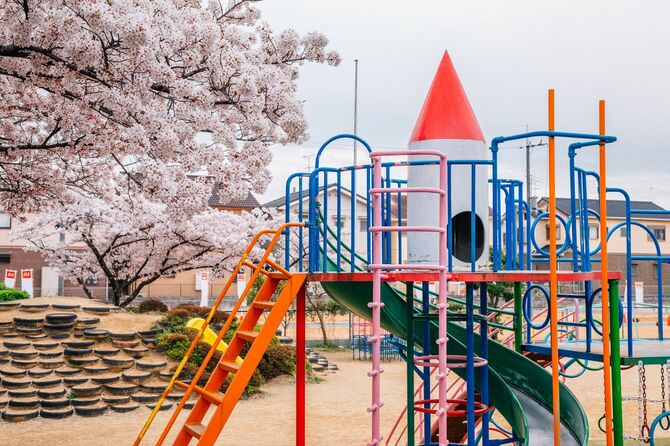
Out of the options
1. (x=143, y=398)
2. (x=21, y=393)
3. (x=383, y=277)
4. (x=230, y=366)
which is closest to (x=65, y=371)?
(x=21, y=393)

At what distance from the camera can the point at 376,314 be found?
18.0 ft

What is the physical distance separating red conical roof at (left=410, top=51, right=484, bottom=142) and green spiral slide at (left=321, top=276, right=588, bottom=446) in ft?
5.76

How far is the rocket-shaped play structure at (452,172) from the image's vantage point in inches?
287

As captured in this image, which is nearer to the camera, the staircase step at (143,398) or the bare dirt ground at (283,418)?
the bare dirt ground at (283,418)

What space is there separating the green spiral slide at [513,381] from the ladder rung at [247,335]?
76cm

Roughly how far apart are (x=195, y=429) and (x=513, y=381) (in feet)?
9.82

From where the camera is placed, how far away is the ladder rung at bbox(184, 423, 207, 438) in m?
6.55

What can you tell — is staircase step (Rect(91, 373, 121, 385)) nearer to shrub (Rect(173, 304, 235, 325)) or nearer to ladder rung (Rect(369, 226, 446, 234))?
shrub (Rect(173, 304, 235, 325))

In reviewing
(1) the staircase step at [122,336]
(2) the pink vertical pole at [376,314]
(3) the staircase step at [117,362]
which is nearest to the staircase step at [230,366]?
(2) the pink vertical pole at [376,314]

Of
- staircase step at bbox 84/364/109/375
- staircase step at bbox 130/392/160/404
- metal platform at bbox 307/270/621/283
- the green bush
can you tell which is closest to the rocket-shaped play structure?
metal platform at bbox 307/270/621/283

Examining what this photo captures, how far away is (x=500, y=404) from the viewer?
22.6 feet

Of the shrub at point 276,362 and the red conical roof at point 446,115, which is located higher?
the red conical roof at point 446,115

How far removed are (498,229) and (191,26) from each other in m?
3.96

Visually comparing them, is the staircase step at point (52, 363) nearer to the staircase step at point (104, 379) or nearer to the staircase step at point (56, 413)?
the staircase step at point (104, 379)
